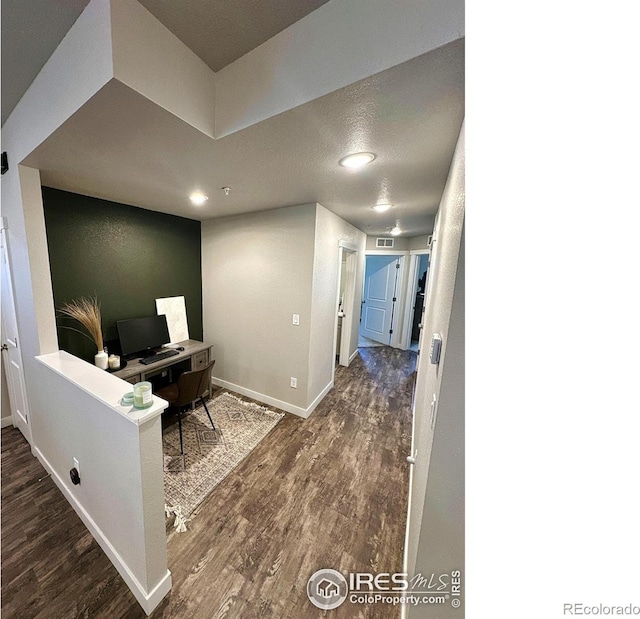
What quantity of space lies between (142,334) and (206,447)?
1335mm

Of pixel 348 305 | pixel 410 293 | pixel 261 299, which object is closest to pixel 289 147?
pixel 261 299

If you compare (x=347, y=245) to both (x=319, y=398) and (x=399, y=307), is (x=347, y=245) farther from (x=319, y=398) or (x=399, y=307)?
(x=399, y=307)

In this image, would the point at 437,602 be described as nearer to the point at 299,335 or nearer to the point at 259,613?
the point at 259,613

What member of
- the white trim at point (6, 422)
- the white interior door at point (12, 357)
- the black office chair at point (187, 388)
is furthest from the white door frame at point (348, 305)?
the white trim at point (6, 422)

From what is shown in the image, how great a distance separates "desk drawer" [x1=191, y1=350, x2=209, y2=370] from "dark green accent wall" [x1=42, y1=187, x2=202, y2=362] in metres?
0.59

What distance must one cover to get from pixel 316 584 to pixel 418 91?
2.29 metres

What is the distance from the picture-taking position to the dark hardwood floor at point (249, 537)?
1.17 m

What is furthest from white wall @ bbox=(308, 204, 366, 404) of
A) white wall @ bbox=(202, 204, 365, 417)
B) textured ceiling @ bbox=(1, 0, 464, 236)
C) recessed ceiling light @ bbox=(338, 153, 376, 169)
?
recessed ceiling light @ bbox=(338, 153, 376, 169)

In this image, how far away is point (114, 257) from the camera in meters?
2.35

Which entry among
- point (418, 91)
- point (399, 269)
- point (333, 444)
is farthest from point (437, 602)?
point (399, 269)

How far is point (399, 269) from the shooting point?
4.83 m

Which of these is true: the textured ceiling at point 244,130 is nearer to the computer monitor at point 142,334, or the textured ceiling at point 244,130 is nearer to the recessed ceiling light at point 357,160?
the recessed ceiling light at point 357,160

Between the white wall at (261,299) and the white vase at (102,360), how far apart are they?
1.20 m

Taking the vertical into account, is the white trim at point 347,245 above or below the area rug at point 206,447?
above
